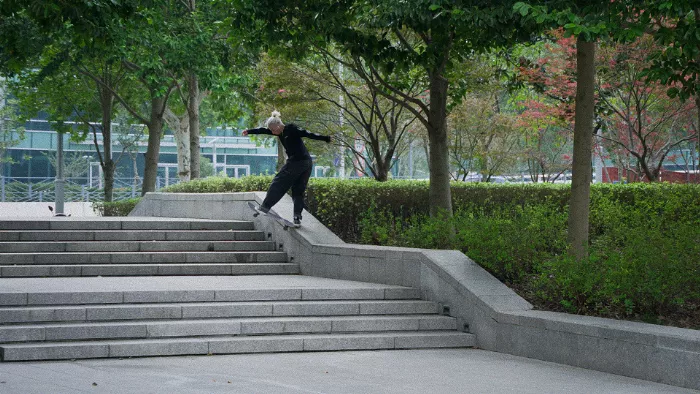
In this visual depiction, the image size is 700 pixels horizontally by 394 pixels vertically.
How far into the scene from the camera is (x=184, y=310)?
31.4 ft

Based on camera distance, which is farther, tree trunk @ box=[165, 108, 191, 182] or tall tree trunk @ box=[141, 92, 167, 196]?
tree trunk @ box=[165, 108, 191, 182]

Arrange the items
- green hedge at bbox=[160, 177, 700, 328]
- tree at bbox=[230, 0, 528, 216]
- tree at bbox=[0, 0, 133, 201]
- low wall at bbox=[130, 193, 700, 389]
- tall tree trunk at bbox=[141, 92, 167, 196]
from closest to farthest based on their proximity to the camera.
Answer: low wall at bbox=[130, 193, 700, 389] → green hedge at bbox=[160, 177, 700, 328] → tree at bbox=[230, 0, 528, 216] → tree at bbox=[0, 0, 133, 201] → tall tree trunk at bbox=[141, 92, 167, 196]

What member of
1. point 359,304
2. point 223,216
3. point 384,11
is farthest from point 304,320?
point 223,216

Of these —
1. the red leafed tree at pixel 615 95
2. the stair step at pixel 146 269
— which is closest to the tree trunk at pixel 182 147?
the red leafed tree at pixel 615 95

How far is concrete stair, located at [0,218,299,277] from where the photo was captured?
12867mm

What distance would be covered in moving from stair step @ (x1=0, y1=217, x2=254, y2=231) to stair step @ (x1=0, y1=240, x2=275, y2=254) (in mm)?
680

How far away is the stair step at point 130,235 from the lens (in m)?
14.1

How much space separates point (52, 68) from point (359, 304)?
52.4 ft

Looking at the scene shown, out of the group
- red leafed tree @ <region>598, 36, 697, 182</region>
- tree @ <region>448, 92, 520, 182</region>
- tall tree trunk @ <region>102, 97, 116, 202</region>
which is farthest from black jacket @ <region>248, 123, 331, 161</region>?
tall tree trunk @ <region>102, 97, 116, 202</region>

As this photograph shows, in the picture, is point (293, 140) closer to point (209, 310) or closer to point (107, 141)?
point (209, 310)

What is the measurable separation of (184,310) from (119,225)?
5.57 meters

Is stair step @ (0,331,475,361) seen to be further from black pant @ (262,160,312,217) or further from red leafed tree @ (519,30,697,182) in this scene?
red leafed tree @ (519,30,697,182)

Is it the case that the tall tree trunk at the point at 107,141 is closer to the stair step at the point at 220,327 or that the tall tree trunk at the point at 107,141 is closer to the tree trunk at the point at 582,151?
the stair step at the point at 220,327

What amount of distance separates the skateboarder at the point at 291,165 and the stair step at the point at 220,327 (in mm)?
4001
